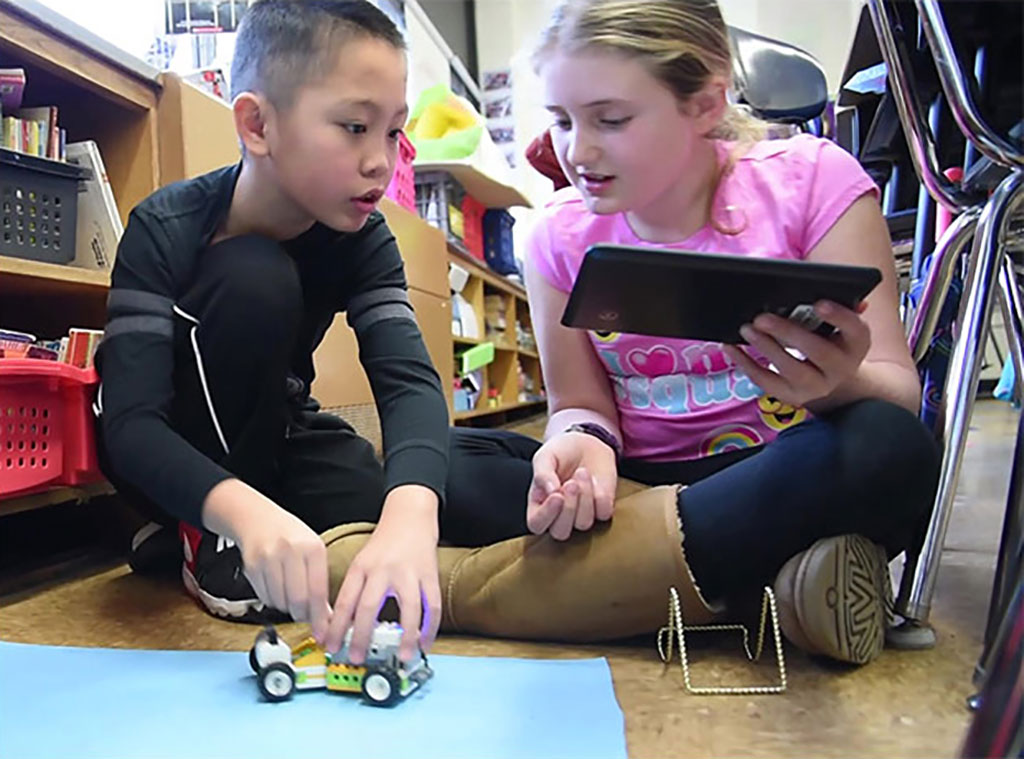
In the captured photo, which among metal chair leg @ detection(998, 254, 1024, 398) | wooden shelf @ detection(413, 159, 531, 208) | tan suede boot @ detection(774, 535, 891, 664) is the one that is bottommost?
tan suede boot @ detection(774, 535, 891, 664)

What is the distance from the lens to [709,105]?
2.40 feet

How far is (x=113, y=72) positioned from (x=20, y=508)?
509 mm

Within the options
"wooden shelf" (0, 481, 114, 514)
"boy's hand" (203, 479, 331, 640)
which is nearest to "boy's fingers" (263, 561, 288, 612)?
"boy's hand" (203, 479, 331, 640)

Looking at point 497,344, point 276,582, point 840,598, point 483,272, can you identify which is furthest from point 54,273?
point 497,344

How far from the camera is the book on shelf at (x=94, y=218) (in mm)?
1001

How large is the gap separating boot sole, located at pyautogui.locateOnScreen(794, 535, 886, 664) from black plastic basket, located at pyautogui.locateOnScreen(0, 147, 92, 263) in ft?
2.65

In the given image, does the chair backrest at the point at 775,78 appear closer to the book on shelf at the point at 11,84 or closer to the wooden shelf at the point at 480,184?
the book on shelf at the point at 11,84

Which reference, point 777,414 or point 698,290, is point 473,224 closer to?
point 777,414

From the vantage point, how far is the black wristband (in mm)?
719

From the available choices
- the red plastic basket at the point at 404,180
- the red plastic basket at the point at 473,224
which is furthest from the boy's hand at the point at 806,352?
the red plastic basket at the point at 473,224

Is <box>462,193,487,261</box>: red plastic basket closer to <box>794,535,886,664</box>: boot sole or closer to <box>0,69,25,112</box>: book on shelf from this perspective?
<box>0,69,25,112</box>: book on shelf

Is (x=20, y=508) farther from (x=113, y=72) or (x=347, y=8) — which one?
(x=347, y=8)

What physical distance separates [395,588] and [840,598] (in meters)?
0.29

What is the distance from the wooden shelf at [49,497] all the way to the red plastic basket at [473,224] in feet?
5.30
